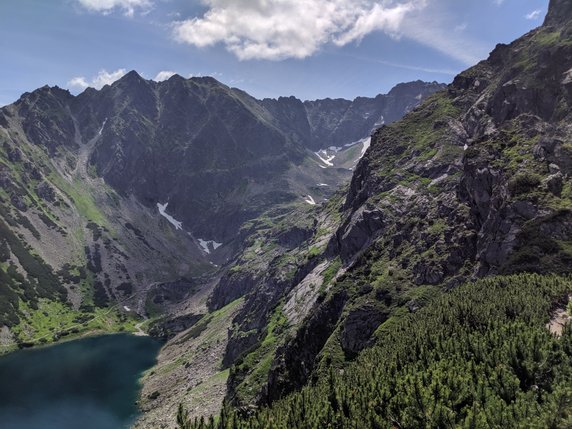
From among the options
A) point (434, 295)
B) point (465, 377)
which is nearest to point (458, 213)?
point (434, 295)

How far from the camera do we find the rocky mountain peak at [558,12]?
527 feet

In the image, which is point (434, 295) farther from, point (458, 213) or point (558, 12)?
point (558, 12)

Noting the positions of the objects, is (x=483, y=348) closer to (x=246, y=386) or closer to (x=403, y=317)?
(x=403, y=317)

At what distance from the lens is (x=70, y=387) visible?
14500 cm

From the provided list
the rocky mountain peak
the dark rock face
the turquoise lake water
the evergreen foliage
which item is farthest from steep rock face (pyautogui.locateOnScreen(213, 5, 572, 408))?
the turquoise lake water

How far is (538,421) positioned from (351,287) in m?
68.2

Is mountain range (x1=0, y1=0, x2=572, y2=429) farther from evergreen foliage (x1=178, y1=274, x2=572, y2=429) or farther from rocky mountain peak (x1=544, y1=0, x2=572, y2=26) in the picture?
rocky mountain peak (x1=544, y1=0, x2=572, y2=26)

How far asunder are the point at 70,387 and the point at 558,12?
225526mm

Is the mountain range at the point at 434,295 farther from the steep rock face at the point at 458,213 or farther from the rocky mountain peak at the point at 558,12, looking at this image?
the rocky mountain peak at the point at 558,12

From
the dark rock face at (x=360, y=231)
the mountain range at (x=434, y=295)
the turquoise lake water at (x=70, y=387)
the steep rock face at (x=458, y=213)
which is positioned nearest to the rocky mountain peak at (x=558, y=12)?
the mountain range at (x=434, y=295)

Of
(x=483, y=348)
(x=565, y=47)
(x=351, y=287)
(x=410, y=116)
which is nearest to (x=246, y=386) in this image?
(x=351, y=287)

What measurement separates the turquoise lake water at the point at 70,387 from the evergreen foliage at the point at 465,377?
91053 millimetres

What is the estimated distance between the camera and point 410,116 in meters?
188

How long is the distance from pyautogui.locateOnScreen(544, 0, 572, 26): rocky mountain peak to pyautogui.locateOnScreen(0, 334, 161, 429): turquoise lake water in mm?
199430
